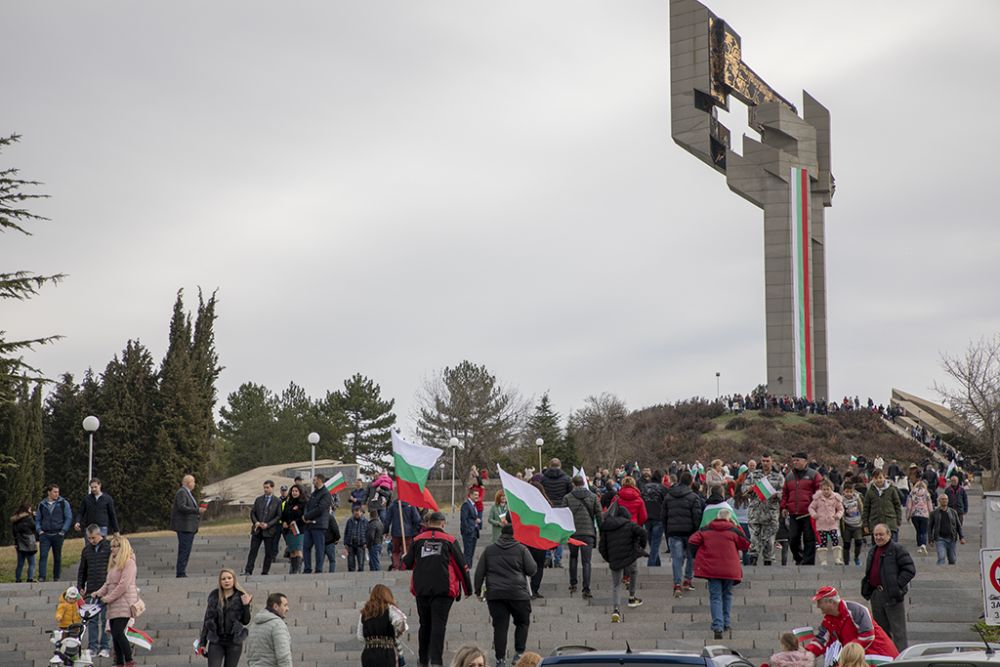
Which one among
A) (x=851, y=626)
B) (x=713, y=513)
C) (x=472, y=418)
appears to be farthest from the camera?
(x=472, y=418)

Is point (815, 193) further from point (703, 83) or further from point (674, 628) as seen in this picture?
point (674, 628)

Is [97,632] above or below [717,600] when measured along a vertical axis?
below

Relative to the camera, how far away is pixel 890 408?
217ft

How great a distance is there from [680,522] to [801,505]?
120 inches

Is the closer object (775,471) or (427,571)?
(427,571)

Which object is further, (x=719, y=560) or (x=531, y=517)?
(x=531, y=517)

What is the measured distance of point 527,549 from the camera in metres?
16.6

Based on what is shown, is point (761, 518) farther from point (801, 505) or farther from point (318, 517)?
point (318, 517)

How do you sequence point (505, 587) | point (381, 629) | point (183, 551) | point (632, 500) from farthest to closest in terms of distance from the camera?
1. point (183, 551)
2. point (632, 500)
3. point (505, 587)
4. point (381, 629)

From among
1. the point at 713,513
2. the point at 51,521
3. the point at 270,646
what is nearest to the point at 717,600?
the point at 713,513

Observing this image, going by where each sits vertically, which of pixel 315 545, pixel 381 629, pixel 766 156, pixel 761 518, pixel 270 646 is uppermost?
pixel 766 156

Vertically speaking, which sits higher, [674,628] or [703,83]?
[703,83]

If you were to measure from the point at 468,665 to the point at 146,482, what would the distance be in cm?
3548

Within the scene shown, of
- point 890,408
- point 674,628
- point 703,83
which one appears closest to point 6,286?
point 674,628
